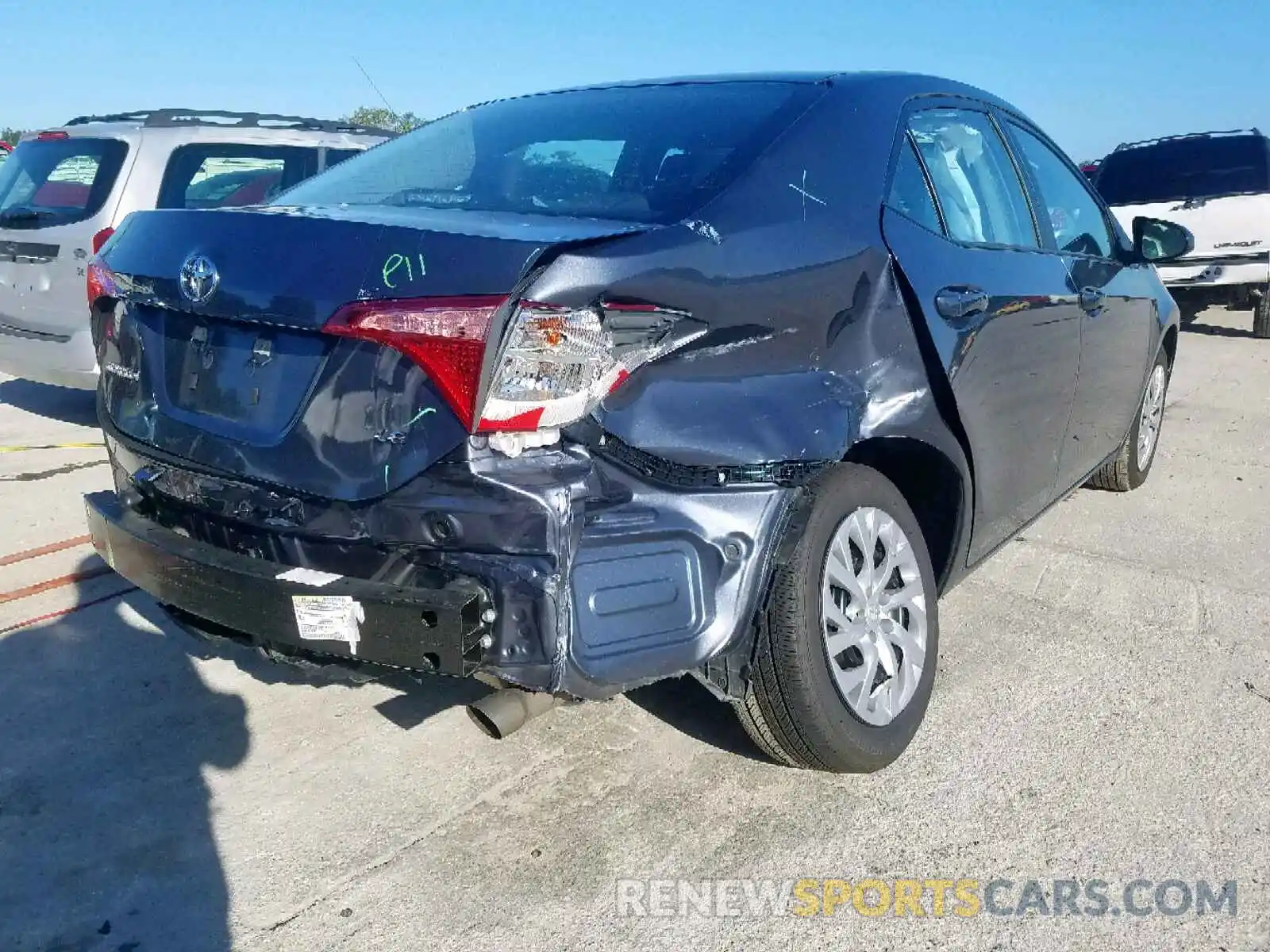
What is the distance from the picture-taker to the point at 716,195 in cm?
249

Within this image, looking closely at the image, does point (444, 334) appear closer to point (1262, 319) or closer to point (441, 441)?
point (441, 441)

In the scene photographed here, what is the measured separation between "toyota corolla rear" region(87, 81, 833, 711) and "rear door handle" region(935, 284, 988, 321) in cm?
60

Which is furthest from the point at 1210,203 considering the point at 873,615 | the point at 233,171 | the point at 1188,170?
the point at 873,615

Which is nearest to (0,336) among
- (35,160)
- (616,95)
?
(35,160)

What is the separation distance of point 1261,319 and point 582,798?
35.4 ft

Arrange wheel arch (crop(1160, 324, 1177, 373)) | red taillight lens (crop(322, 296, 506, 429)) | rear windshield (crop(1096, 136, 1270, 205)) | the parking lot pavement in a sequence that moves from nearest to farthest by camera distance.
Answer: red taillight lens (crop(322, 296, 506, 429)) < the parking lot pavement < wheel arch (crop(1160, 324, 1177, 373)) < rear windshield (crop(1096, 136, 1270, 205))

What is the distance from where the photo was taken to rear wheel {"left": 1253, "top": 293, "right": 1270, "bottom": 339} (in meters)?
11.1

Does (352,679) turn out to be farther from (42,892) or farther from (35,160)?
(35,160)

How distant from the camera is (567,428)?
2146mm

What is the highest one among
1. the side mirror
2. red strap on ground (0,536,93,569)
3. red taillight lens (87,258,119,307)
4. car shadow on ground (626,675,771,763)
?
red taillight lens (87,258,119,307)

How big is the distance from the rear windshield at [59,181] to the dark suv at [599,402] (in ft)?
12.2

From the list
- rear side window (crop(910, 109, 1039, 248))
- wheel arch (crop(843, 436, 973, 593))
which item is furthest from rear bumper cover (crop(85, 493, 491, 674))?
rear side window (crop(910, 109, 1039, 248))

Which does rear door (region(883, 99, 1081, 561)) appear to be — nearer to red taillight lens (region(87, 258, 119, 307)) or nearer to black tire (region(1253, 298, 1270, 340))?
red taillight lens (region(87, 258, 119, 307))

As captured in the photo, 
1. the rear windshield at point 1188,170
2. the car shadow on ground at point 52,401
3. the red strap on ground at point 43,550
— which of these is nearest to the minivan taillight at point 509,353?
the red strap on ground at point 43,550
